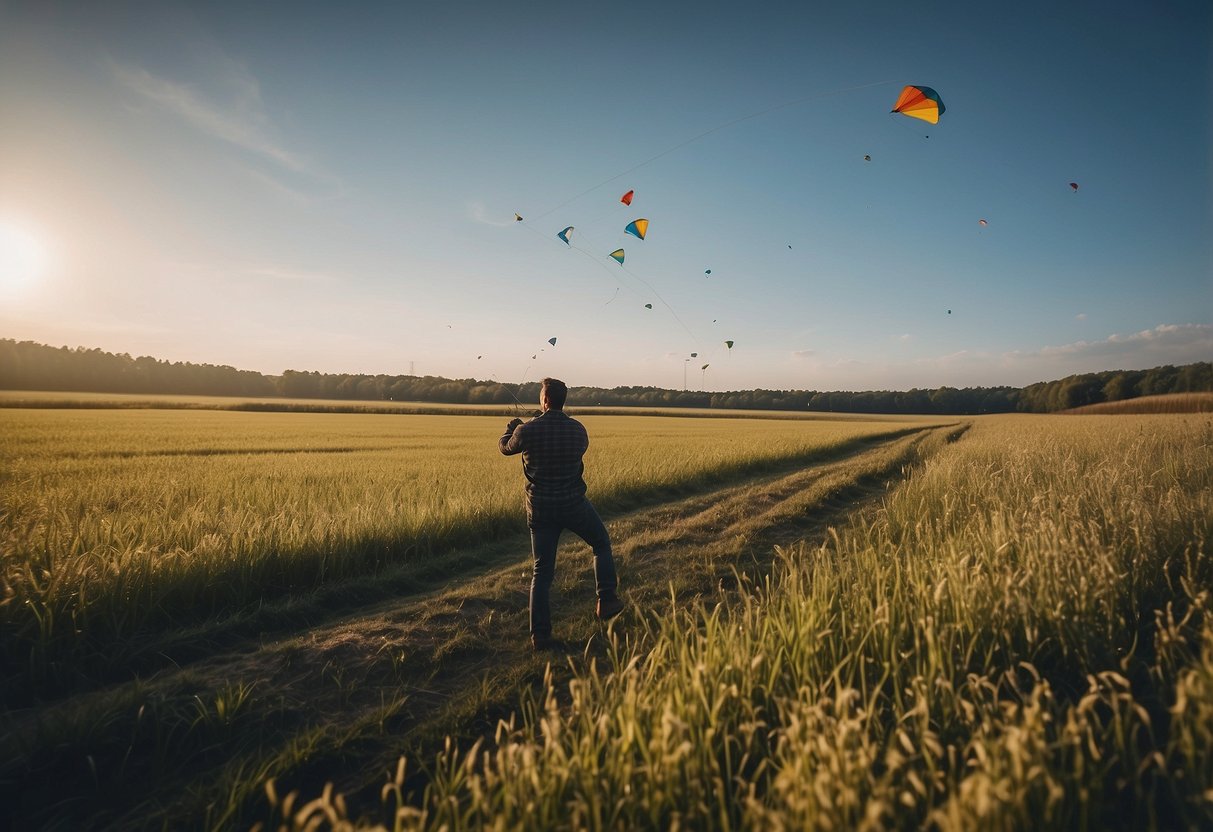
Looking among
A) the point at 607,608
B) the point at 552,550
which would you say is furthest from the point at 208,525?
the point at 607,608

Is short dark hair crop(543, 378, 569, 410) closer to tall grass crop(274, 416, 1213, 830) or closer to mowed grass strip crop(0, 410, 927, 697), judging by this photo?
tall grass crop(274, 416, 1213, 830)

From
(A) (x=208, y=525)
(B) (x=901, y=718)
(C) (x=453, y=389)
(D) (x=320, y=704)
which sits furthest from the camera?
(C) (x=453, y=389)

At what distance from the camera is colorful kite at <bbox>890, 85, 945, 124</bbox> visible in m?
7.48

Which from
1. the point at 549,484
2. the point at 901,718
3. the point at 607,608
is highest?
the point at 549,484

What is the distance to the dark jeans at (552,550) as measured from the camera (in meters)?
5.24

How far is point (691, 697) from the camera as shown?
281cm

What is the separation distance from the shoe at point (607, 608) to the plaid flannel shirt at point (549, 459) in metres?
1.19

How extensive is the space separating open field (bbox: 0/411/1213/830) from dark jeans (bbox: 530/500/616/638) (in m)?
0.41

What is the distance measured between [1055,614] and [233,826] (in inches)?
194

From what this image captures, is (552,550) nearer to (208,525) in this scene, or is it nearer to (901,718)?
(901,718)

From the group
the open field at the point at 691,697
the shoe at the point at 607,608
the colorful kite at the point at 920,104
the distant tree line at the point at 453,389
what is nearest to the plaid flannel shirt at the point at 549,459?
the shoe at the point at 607,608

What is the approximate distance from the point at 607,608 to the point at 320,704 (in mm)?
2754

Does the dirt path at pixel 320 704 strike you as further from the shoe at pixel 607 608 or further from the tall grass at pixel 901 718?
the tall grass at pixel 901 718

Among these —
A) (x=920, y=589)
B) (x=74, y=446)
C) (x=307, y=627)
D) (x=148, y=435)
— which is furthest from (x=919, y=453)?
(x=148, y=435)
